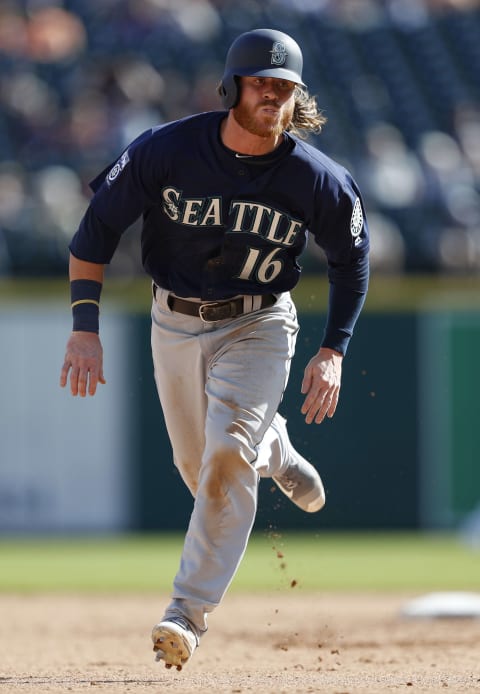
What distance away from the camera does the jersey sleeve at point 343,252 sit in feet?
13.8

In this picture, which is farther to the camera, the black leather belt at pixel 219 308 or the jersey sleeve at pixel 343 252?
the black leather belt at pixel 219 308

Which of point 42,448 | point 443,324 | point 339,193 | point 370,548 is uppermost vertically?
point 339,193

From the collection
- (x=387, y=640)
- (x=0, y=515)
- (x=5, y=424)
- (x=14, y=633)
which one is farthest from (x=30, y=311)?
(x=387, y=640)

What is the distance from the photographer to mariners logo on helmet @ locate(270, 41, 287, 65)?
13.3 feet

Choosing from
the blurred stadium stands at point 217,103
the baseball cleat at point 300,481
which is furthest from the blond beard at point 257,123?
the blurred stadium stands at point 217,103

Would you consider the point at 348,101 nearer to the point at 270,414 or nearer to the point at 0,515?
the point at 0,515

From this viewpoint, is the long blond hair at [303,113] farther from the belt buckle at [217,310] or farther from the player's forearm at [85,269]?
the player's forearm at [85,269]

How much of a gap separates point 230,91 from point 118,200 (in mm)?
475

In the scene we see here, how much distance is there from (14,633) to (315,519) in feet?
17.0

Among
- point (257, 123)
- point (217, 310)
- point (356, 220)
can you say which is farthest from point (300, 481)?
point (257, 123)

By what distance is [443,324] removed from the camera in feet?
37.2

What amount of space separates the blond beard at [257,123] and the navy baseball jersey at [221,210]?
0.09 metres

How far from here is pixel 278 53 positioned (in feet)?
13.4

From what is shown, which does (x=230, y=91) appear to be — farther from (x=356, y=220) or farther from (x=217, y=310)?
(x=217, y=310)
